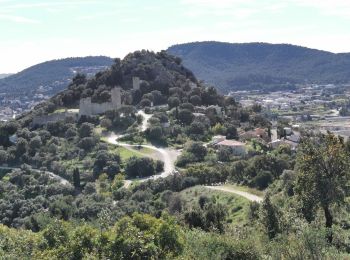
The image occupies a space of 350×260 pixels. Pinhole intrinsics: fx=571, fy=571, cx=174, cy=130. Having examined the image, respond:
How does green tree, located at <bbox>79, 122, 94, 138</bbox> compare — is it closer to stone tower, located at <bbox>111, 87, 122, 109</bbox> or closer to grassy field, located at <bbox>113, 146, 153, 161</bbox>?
grassy field, located at <bbox>113, 146, 153, 161</bbox>

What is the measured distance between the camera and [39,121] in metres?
68.8

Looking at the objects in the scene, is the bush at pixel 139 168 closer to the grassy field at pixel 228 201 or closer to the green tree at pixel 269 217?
the grassy field at pixel 228 201

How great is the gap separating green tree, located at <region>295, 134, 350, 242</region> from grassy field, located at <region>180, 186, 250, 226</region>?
9.06m

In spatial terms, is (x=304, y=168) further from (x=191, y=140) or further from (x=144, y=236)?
(x=191, y=140)

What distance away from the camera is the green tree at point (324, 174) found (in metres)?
22.2

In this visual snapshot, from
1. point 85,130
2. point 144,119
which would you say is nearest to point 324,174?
point 85,130

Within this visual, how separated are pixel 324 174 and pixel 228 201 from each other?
52.2 ft

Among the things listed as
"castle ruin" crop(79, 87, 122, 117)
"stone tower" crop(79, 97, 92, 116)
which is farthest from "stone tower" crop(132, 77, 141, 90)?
"stone tower" crop(79, 97, 92, 116)

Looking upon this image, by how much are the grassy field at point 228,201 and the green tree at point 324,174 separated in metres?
9.06

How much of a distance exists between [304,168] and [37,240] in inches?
420

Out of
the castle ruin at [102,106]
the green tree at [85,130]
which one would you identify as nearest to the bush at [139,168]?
the green tree at [85,130]

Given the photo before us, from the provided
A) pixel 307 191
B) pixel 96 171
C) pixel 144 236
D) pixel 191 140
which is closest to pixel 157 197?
pixel 96 171

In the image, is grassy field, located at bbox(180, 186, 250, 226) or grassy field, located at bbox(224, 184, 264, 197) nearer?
grassy field, located at bbox(180, 186, 250, 226)

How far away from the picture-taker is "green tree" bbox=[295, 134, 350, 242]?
22.2m
